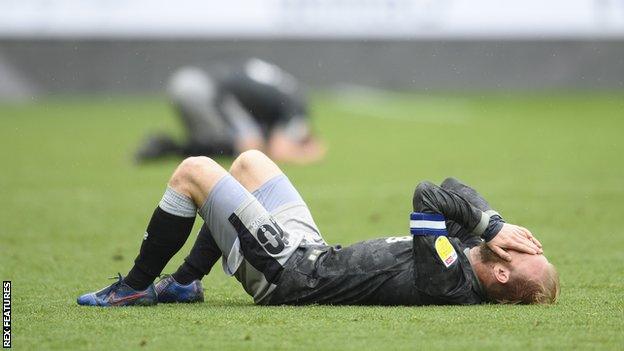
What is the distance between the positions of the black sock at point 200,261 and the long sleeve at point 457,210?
1.10 meters

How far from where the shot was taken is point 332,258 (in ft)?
19.1

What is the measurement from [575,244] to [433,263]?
9.76 ft

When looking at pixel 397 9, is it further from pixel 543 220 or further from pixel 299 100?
pixel 543 220

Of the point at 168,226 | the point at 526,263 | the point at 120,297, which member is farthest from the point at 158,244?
the point at 526,263

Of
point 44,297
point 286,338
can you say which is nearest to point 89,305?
point 44,297

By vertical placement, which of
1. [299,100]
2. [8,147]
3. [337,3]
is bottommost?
[8,147]

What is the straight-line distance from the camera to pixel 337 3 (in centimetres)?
2689

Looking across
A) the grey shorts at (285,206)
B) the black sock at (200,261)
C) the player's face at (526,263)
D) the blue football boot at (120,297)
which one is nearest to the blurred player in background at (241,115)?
A: the grey shorts at (285,206)

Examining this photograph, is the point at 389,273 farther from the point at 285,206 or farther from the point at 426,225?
the point at 285,206

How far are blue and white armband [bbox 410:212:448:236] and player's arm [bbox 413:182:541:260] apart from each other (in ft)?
0.18

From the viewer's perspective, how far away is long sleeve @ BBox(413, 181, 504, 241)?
5590mm

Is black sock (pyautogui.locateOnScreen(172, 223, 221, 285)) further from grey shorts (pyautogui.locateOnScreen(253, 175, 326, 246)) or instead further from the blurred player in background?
the blurred player in background

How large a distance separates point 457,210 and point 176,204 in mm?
1298

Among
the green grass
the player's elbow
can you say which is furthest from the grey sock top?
the player's elbow
